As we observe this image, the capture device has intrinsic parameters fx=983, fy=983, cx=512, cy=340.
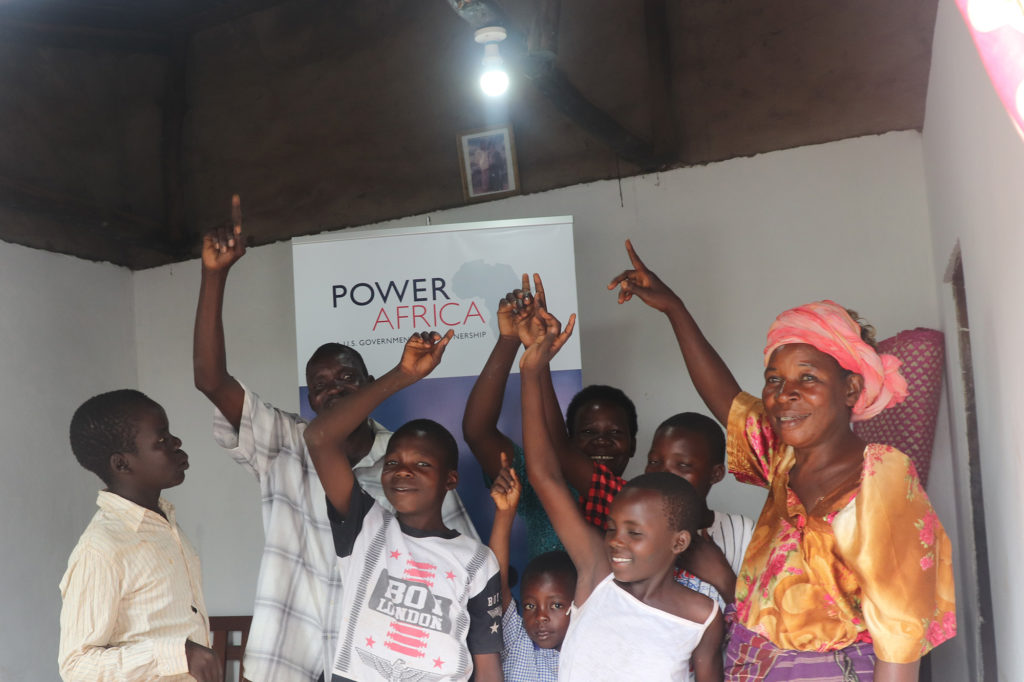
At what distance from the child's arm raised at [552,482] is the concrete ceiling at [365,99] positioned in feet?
5.25

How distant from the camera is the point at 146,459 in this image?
8.38ft

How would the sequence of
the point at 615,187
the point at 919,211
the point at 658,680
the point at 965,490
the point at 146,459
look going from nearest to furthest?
the point at 658,680
the point at 146,459
the point at 965,490
the point at 919,211
the point at 615,187

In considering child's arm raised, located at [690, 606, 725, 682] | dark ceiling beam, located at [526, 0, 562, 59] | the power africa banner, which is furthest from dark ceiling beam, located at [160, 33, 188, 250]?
child's arm raised, located at [690, 606, 725, 682]

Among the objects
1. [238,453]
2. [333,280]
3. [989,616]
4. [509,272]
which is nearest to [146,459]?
[238,453]

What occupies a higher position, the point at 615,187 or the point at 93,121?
the point at 93,121

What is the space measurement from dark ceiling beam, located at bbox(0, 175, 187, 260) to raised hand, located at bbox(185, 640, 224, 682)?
263 centimetres

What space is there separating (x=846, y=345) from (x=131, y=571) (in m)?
1.76

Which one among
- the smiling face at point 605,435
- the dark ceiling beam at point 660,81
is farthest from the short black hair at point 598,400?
the dark ceiling beam at point 660,81

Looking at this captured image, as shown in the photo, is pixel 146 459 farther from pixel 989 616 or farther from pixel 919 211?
pixel 919 211

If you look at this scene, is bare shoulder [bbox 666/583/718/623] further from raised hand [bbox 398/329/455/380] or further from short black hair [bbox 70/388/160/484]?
short black hair [bbox 70/388/160/484]

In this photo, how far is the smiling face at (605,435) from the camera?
299cm

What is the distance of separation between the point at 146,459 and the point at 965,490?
245 centimetres

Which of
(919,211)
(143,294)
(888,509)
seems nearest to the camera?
(888,509)

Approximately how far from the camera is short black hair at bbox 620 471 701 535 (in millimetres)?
2238
